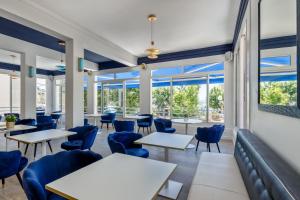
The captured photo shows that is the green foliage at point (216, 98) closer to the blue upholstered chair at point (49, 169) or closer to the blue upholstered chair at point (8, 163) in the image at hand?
the blue upholstered chair at point (49, 169)

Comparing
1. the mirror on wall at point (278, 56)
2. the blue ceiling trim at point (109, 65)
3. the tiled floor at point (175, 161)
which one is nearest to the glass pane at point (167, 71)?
the blue ceiling trim at point (109, 65)

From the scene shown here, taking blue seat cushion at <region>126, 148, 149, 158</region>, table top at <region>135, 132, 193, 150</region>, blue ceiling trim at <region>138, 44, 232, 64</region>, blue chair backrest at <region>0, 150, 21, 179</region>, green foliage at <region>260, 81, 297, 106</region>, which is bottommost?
blue seat cushion at <region>126, 148, 149, 158</region>

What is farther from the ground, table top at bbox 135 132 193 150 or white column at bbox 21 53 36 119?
white column at bbox 21 53 36 119

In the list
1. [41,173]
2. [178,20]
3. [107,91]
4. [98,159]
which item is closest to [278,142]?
[98,159]

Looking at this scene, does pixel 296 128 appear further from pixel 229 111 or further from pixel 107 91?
pixel 107 91

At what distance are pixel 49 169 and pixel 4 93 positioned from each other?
10350mm

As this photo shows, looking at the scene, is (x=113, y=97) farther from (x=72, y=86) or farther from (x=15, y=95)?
(x=15, y=95)

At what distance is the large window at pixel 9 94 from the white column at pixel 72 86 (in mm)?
7098

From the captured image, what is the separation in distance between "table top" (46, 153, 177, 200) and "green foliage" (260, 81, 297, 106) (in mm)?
1119

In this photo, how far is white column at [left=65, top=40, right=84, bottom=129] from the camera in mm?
4258

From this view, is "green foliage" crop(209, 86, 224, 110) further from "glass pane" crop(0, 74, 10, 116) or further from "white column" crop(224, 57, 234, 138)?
"glass pane" crop(0, 74, 10, 116)

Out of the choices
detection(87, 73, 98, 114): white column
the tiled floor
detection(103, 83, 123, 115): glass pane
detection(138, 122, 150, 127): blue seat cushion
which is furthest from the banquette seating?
detection(87, 73, 98, 114): white column

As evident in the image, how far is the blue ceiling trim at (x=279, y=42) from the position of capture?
3.80 ft

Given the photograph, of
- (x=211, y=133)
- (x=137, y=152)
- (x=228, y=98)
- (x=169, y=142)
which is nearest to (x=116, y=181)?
(x=169, y=142)
